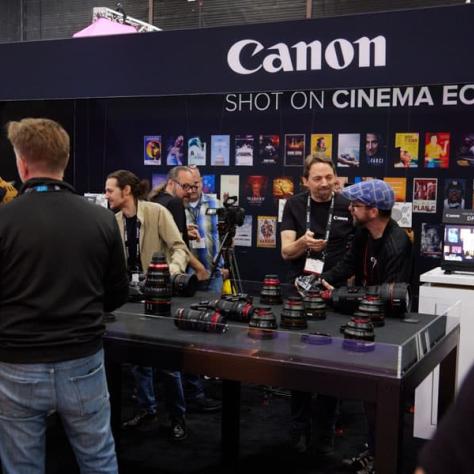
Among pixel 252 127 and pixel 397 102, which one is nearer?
pixel 397 102

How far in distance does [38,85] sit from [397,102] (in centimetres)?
276

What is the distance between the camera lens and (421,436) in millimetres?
3375

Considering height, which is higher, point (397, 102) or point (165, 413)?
point (397, 102)

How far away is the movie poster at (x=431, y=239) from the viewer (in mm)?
4719

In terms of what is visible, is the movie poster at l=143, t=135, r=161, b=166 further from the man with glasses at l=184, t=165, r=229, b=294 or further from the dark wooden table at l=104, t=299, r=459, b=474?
the dark wooden table at l=104, t=299, r=459, b=474

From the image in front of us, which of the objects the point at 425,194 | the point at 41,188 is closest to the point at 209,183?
the point at 425,194

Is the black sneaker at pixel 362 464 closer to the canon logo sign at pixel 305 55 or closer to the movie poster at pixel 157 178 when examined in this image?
the canon logo sign at pixel 305 55

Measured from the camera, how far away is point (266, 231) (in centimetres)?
531

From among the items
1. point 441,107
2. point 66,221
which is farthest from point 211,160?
point 66,221

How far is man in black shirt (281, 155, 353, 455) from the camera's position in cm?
318

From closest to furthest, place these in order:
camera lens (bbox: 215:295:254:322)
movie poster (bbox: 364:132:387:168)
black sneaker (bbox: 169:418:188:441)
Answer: camera lens (bbox: 215:295:254:322), black sneaker (bbox: 169:418:188:441), movie poster (bbox: 364:132:387:168)

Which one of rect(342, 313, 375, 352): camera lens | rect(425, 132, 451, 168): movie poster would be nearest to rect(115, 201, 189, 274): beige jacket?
rect(342, 313, 375, 352): camera lens

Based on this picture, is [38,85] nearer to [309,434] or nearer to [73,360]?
[73,360]

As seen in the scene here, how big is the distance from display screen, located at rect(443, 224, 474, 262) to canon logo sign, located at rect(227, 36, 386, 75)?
140cm
